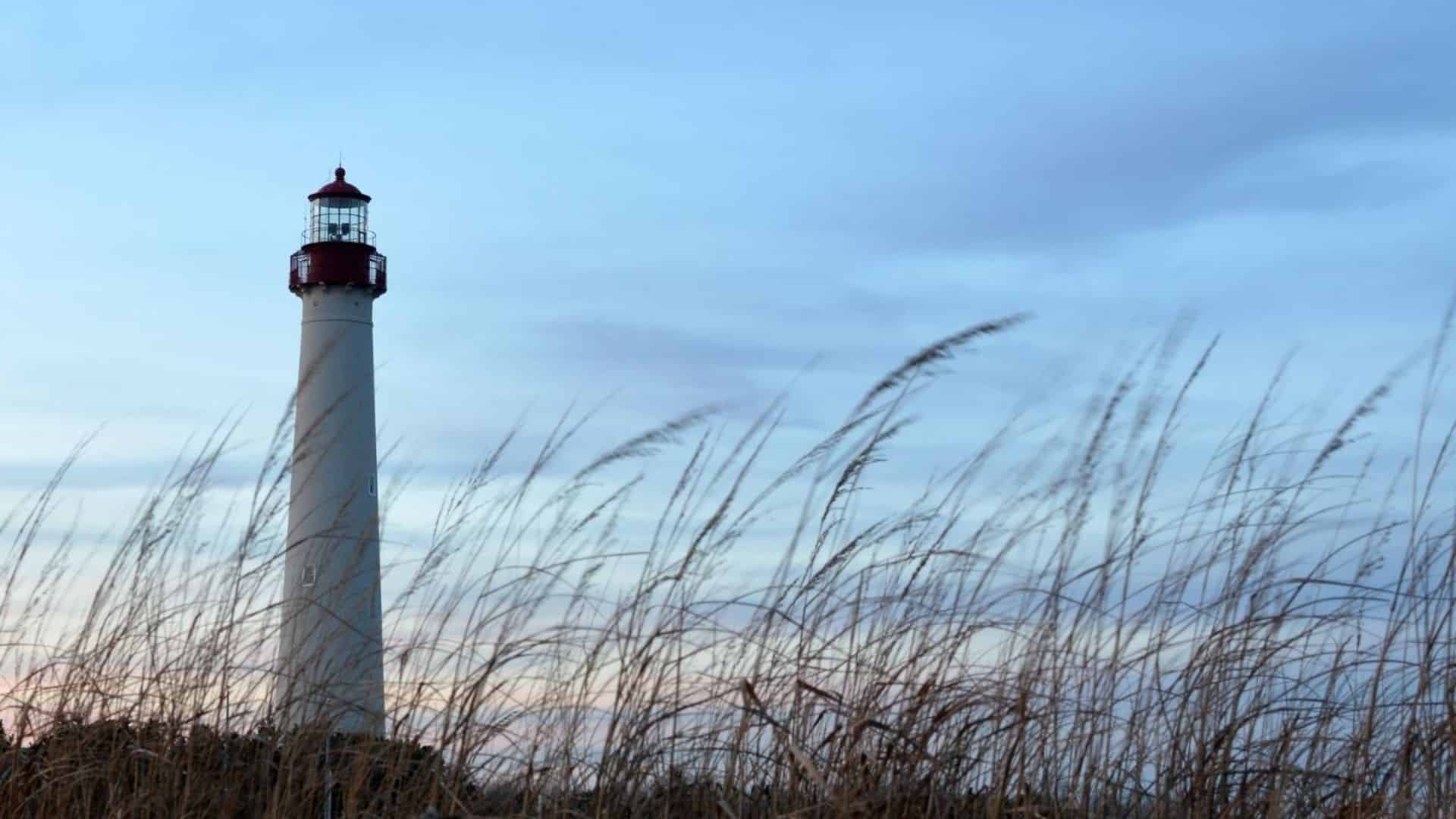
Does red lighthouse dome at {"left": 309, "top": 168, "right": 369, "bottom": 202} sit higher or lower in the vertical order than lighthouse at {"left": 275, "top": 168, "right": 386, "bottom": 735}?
higher

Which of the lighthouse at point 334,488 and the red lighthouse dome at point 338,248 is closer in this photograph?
the lighthouse at point 334,488

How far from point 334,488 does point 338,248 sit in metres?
2.61

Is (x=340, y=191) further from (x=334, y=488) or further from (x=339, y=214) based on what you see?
(x=334, y=488)

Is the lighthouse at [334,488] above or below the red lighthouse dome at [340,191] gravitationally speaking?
below

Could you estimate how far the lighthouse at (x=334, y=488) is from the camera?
3.05 meters

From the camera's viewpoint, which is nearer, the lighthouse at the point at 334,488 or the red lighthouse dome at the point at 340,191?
the lighthouse at the point at 334,488

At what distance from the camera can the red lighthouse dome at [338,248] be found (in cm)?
1384

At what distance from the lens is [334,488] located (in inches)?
496

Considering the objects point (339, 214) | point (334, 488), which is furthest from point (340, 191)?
point (334, 488)

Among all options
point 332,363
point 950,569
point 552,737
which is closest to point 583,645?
point 552,737

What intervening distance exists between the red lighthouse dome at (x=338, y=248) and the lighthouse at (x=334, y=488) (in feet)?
0.04

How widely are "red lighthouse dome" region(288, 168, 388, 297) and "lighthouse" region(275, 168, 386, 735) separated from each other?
1cm

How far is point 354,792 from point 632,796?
0.52m

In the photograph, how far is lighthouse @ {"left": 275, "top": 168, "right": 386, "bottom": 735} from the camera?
3.05m
